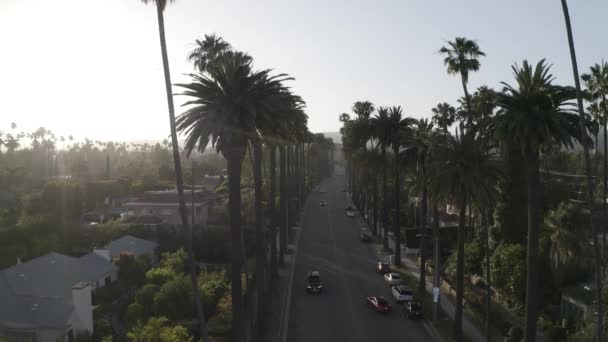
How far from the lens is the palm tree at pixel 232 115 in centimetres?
2247

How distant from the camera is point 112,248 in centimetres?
5138

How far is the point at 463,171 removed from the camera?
31.0m

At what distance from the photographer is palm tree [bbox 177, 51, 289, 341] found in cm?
2247

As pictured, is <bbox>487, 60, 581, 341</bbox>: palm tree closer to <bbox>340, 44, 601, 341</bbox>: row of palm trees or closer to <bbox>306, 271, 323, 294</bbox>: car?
<bbox>340, 44, 601, 341</bbox>: row of palm trees

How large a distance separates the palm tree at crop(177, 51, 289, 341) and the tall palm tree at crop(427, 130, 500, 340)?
42.9 ft

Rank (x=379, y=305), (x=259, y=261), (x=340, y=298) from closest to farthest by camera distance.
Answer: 1. (x=259, y=261)
2. (x=379, y=305)
3. (x=340, y=298)

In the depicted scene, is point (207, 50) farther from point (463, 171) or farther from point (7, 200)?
point (7, 200)

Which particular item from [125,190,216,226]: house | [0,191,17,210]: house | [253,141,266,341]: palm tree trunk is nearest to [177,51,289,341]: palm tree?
[253,141,266,341]: palm tree trunk

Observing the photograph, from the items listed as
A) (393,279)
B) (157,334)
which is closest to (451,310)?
(393,279)

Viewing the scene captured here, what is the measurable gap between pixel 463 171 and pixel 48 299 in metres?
27.3

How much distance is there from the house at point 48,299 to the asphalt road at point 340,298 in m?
13.4

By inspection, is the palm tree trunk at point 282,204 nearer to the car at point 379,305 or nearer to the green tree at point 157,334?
the car at point 379,305

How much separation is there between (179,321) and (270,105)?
1694 cm

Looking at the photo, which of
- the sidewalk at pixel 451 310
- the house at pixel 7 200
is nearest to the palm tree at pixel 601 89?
the sidewalk at pixel 451 310
